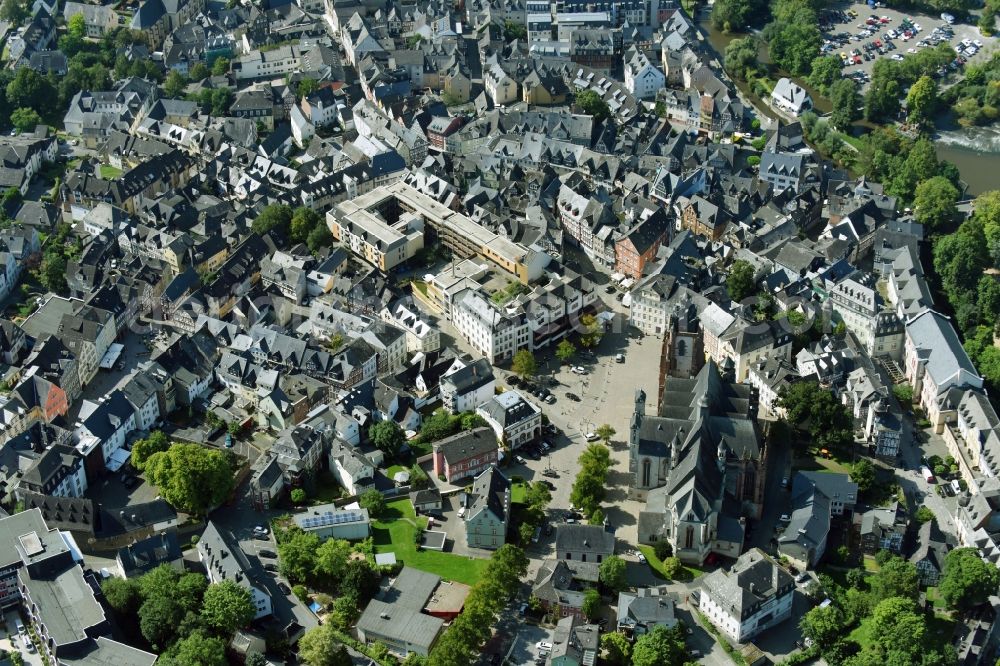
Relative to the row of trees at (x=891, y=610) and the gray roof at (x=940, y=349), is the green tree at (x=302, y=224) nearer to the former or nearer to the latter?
the gray roof at (x=940, y=349)

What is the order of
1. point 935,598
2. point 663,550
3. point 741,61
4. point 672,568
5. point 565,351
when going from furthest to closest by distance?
1. point 741,61
2. point 565,351
3. point 663,550
4. point 672,568
5. point 935,598

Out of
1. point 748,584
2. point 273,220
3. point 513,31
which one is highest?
point 513,31

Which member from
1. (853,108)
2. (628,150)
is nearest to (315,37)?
(628,150)

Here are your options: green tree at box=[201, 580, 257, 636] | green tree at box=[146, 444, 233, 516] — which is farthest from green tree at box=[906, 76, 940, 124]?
green tree at box=[201, 580, 257, 636]

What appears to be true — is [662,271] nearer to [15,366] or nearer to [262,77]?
[15,366]

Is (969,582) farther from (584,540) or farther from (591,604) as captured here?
(584,540)

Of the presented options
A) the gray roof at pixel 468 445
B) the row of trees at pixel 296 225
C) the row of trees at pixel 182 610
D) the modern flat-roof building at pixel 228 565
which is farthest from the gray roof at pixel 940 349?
the row of trees at pixel 182 610

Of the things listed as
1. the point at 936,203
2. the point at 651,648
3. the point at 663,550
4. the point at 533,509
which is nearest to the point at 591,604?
the point at 651,648
